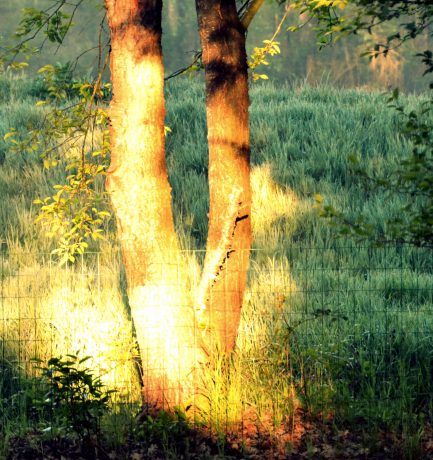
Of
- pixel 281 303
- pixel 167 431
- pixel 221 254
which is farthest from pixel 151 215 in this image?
pixel 167 431

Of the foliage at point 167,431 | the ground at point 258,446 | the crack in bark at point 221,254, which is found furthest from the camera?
the crack in bark at point 221,254

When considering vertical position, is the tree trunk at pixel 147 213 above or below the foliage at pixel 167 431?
above

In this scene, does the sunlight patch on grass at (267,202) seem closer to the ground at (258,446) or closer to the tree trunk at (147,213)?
the tree trunk at (147,213)

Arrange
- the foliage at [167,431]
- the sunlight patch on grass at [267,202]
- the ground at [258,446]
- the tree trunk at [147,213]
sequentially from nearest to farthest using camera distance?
the ground at [258,446] → the foliage at [167,431] → the tree trunk at [147,213] → the sunlight patch on grass at [267,202]

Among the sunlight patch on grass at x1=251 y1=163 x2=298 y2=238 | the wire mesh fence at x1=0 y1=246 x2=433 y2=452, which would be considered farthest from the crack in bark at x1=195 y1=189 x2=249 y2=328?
the sunlight patch on grass at x1=251 y1=163 x2=298 y2=238

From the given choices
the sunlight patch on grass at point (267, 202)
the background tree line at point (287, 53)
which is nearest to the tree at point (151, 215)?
the sunlight patch on grass at point (267, 202)

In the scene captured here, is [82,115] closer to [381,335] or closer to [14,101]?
[381,335]

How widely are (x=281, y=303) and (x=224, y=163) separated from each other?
1.13 metres

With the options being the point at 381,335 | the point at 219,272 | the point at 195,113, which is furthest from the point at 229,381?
the point at 195,113

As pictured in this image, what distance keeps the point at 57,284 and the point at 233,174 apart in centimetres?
330

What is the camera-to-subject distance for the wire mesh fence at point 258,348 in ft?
19.4

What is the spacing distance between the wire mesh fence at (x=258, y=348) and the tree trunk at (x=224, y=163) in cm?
25

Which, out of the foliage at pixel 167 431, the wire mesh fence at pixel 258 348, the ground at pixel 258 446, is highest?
the wire mesh fence at pixel 258 348

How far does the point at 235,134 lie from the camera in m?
6.21
